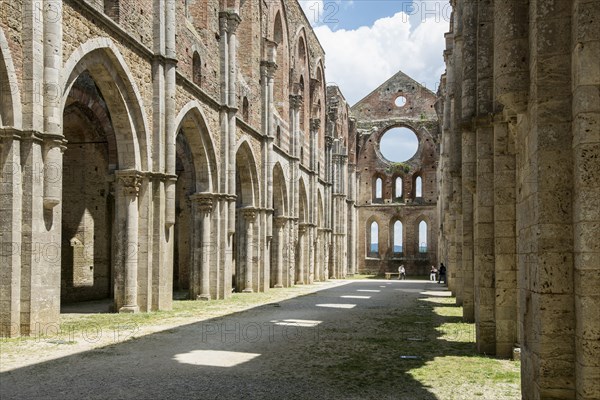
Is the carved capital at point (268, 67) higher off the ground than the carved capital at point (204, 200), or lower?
higher

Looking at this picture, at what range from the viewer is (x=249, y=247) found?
24.4 meters

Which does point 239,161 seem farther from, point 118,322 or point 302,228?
point 118,322

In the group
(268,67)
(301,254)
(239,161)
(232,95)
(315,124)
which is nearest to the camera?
(232,95)

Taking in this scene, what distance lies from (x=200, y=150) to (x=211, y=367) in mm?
12535

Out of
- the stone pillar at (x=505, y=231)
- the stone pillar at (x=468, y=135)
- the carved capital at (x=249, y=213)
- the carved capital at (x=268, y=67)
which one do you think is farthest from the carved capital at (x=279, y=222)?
the stone pillar at (x=505, y=231)

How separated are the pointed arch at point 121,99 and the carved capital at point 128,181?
208mm

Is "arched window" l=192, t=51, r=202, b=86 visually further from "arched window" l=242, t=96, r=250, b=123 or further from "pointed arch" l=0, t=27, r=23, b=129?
"pointed arch" l=0, t=27, r=23, b=129

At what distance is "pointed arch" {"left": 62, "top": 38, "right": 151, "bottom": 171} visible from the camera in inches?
522

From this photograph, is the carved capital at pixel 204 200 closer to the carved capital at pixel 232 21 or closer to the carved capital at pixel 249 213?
the carved capital at pixel 249 213

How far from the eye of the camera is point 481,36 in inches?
353

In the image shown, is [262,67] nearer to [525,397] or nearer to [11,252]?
[11,252]

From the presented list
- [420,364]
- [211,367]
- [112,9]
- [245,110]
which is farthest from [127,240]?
[245,110]

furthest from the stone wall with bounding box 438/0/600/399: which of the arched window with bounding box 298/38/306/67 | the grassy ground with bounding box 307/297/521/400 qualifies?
the arched window with bounding box 298/38/306/67

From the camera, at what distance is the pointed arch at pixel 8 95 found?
32.9 feet
